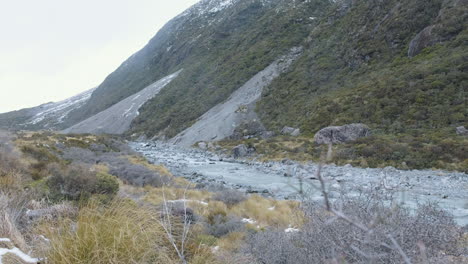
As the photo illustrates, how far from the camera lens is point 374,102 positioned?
23.7 meters

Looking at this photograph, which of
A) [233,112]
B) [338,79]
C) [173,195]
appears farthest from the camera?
[233,112]

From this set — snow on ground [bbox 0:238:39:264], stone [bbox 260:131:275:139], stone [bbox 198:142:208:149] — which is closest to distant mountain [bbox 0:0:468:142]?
stone [bbox 260:131:275:139]

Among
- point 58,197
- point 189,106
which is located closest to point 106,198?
point 58,197

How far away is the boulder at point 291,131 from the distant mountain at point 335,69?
0.52 m

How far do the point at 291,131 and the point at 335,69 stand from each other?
402 inches

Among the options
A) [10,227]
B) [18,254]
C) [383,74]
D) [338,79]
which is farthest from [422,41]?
[18,254]

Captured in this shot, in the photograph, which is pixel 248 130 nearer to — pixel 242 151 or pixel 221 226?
→ pixel 242 151

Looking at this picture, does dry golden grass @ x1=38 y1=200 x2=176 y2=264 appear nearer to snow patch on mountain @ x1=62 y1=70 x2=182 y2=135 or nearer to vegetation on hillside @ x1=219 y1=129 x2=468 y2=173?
vegetation on hillside @ x1=219 y1=129 x2=468 y2=173

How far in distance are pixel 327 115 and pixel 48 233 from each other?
24380mm

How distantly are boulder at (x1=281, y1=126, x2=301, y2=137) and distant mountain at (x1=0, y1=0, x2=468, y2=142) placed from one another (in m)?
0.52

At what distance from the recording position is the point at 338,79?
1276 inches

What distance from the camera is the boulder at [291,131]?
26703 millimetres

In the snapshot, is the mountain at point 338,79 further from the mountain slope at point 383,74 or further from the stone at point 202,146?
the stone at point 202,146

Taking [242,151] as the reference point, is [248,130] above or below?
below
